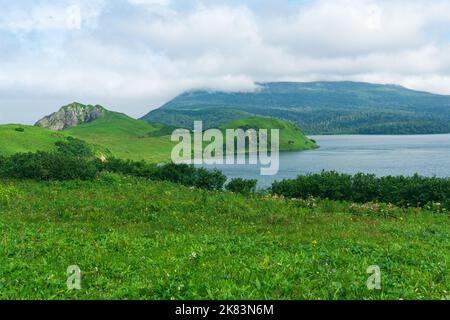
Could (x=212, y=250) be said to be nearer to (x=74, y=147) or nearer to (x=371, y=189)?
(x=371, y=189)

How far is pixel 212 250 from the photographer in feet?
49.6

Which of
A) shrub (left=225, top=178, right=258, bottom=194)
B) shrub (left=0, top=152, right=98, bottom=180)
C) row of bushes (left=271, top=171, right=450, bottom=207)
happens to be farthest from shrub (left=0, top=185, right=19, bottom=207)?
row of bushes (left=271, top=171, right=450, bottom=207)

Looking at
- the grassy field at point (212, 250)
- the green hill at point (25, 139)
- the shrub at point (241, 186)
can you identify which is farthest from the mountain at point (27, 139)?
the grassy field at point (212, 250)

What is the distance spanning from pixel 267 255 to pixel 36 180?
2941cm

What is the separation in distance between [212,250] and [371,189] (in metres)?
25.2

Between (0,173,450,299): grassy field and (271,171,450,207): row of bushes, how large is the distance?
4.51m

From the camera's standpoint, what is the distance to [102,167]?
1933 inches

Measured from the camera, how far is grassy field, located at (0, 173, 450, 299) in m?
10.6

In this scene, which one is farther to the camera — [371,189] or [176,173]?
[176,173]

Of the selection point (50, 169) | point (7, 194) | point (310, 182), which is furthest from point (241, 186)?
point (7, 194)

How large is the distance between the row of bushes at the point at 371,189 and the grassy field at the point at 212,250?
4.51 metres
